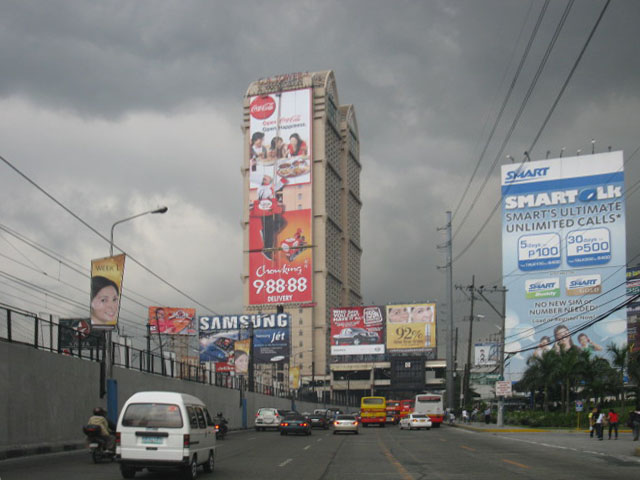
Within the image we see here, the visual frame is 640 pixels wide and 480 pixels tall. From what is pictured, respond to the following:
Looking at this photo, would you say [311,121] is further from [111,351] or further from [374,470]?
[374,470]

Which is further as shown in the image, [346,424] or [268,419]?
[268,419]

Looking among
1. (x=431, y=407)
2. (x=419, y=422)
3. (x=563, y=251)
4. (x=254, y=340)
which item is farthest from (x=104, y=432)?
(x=563, y=251)

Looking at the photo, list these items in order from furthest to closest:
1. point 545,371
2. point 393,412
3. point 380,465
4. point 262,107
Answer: point 262,107 → point 393,412 → point 545,371 → point 380,465

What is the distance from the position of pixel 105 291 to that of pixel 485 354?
79.5m

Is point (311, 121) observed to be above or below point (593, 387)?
above

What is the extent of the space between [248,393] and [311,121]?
11933 centimetres

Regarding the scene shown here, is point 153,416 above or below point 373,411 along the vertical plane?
above

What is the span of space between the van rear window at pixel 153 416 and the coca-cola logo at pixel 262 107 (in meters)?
164

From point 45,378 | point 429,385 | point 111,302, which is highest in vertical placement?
point 111,302

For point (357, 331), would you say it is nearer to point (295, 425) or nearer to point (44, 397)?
point (295, 425)

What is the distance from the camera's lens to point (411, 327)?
11769cm

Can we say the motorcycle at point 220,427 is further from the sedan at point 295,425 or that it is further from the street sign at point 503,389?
the street sign at point 503,389

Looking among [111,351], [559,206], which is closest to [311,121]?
[559,206]

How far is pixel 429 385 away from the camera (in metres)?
165
